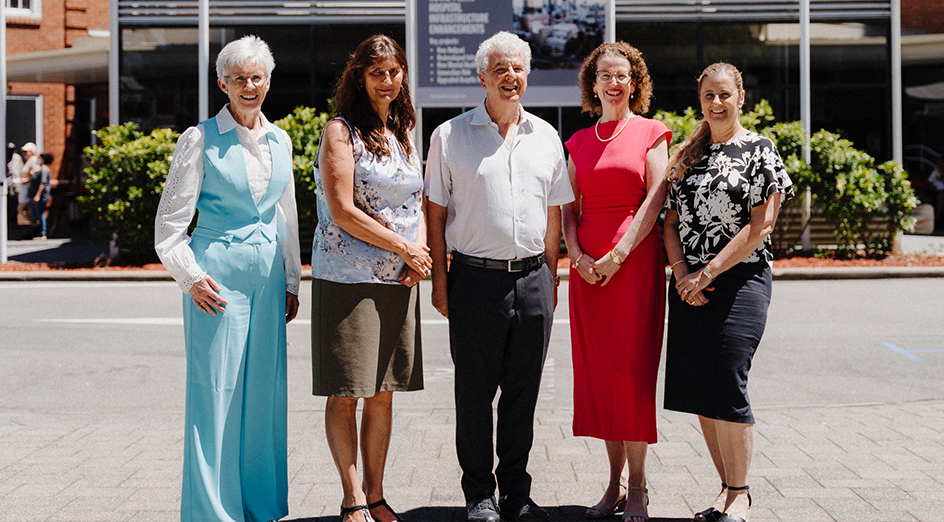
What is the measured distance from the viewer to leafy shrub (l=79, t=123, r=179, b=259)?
1428cm

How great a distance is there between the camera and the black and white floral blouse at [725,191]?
12.5 feet

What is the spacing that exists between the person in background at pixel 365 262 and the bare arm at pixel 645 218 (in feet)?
2.62

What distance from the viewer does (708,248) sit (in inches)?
153

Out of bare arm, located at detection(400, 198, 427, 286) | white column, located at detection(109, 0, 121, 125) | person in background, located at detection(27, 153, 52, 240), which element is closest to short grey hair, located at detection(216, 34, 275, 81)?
bare arm, located at detection(400, 198, 427, 286)

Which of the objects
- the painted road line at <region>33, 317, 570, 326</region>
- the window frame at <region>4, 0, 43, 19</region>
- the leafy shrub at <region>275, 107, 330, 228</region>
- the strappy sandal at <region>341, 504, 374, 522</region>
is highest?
the window frame at <region>4, 0, 43, 19</region>

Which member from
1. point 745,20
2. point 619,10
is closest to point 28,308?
point 619,10

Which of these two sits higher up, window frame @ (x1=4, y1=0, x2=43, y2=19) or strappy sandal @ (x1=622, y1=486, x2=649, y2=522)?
window frame @ (x1=4, y1=0, x2=43, y2=19)

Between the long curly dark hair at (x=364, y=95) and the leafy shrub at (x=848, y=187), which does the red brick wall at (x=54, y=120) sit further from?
the long curly dark hair at (x=364, y=95)

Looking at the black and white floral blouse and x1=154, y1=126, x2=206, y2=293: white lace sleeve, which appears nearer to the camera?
x1=154, y1=126, x2=206, y2=293: white lace sleeve

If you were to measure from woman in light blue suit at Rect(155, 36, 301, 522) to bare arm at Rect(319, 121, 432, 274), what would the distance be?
10.6 inches

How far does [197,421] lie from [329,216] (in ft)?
3.26

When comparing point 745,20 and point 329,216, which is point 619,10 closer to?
point 745,20

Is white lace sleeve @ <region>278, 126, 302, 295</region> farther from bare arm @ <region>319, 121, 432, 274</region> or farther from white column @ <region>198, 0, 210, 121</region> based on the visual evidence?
white column @ <region>198, 0, 210, 121</region>

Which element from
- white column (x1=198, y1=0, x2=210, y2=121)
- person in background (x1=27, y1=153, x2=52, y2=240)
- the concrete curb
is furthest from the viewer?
person in background (x1=27, y1=153, x2=52, y2=240)
